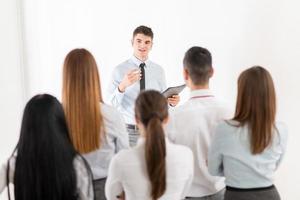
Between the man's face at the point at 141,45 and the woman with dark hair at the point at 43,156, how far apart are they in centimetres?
165

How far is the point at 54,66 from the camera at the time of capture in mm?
3479

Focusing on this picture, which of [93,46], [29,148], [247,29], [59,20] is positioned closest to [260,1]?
[247,29]

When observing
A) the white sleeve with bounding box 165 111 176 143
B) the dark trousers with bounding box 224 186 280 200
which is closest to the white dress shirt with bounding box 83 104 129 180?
the white sleeve with bounding box 165 111 176 143

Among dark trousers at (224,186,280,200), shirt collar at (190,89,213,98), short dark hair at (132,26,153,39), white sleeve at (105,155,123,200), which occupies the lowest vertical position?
dark trousers at (224,186,280,200)

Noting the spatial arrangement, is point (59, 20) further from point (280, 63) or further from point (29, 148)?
point (29, 148)

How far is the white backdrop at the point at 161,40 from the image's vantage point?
2.95m

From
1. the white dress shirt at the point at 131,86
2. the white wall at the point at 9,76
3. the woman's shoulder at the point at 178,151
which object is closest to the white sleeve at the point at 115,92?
the white dress shirt at the point at 131,86

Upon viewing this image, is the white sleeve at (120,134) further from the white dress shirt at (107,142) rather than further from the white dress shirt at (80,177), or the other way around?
the white dress shirt at (80,177)

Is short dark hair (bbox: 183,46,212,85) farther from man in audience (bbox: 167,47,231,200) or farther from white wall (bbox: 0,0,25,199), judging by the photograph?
white wall (bbox: 0,0,25,199)

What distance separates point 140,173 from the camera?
5.03ft

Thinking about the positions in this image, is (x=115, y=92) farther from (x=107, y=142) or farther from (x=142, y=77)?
(x=107, y=142)

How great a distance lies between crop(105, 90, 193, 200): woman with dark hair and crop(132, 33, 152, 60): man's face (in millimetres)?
1562

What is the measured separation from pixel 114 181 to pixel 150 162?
192 millimetres

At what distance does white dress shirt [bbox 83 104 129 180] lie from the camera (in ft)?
6.10
